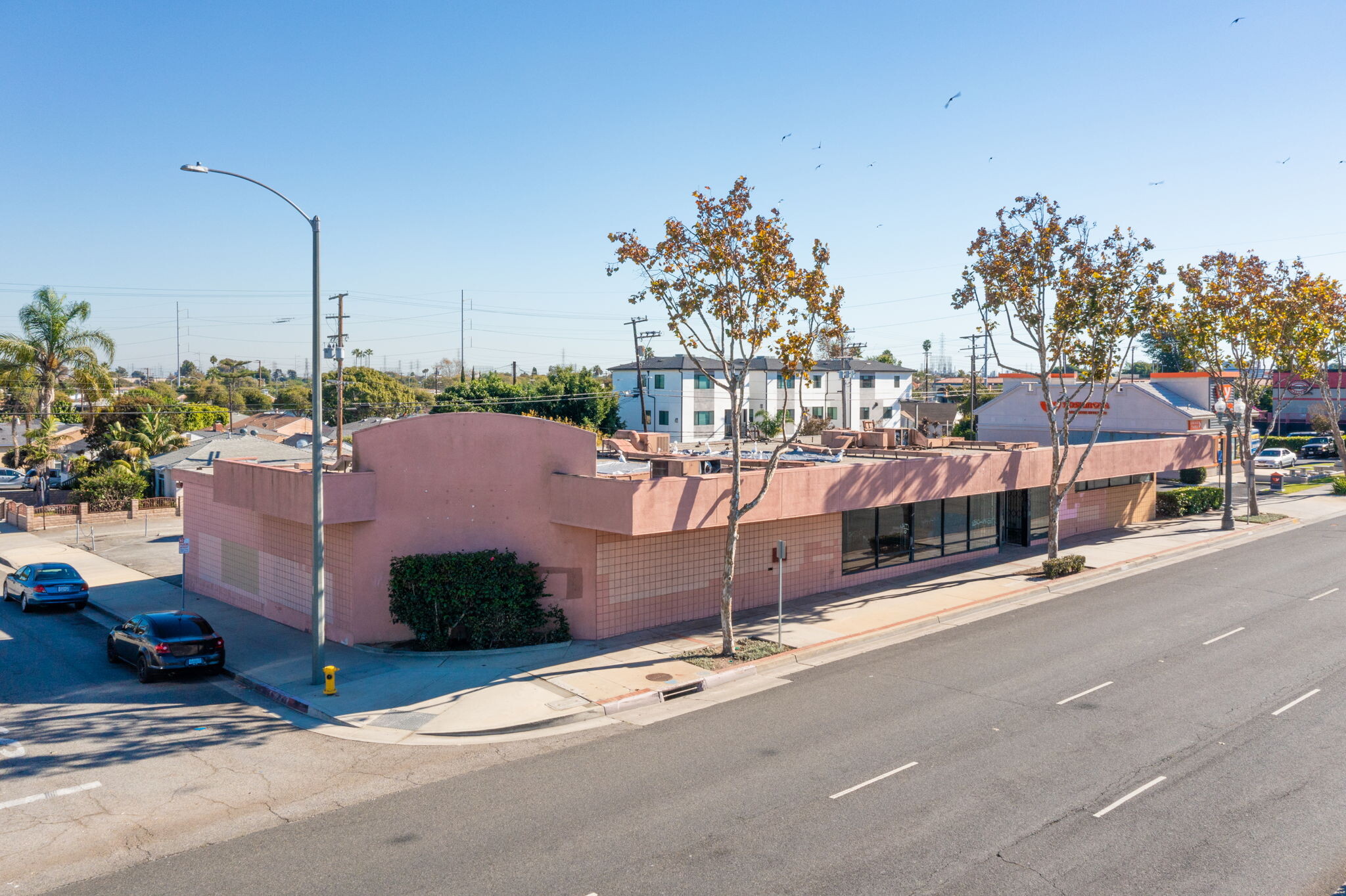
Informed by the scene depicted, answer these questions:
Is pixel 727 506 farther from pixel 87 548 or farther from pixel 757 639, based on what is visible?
pixel 87 548

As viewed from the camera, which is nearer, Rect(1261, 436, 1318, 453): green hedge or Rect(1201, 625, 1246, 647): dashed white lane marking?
Rect(1201, 625, 1246, 647): dashed white lane marking

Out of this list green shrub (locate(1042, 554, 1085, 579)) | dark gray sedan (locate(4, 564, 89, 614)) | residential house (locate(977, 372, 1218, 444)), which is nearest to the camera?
dark gray sedan (locate(4, 564, 89, 614))

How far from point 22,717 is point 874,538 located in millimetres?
20787

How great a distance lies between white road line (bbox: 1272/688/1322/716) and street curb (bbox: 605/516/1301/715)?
7.81 metres

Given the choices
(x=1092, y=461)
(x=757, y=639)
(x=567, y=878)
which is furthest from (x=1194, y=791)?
(x=1092, y=461)

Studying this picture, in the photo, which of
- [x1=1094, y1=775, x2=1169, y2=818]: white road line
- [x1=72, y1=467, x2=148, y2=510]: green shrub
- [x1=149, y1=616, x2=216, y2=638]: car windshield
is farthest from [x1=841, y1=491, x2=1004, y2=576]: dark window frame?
[x1=72, y1=467, x2=148, y2=510]: green shrub

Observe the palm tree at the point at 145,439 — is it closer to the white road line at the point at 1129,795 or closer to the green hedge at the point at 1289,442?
the white road line at the point at 1129,795

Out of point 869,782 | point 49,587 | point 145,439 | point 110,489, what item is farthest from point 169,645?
point 145,439

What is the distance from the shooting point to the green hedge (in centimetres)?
7712

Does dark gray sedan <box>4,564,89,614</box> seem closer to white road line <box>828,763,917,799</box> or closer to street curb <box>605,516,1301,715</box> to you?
street curb <box>605,516,1301,715</box>

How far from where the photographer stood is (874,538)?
27109 mm

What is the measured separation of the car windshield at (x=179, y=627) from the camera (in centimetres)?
1847

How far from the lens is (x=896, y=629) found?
2156 centimetres

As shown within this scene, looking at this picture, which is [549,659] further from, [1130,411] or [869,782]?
[1130,411]
